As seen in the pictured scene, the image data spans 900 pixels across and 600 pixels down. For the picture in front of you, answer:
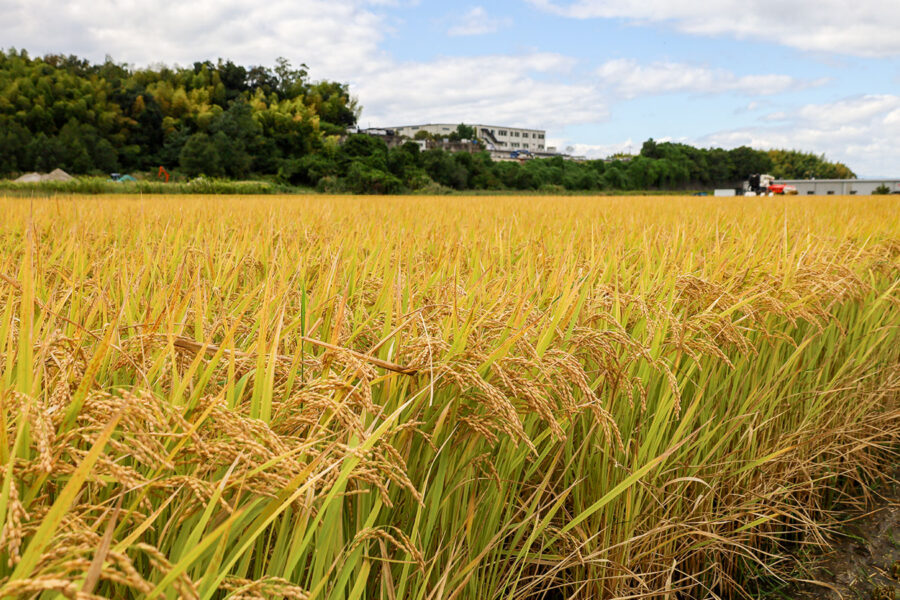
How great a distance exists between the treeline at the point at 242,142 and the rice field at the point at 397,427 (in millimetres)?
33969

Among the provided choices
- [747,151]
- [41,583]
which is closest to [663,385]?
[41,583]

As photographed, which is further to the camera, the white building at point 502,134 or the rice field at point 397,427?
the white building at point 502,134

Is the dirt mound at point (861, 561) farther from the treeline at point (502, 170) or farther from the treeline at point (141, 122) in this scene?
the treeline at point (141, 122)

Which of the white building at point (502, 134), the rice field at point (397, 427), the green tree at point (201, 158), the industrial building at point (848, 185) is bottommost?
the rice field at point (397, 427)

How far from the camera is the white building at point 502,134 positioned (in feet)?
354

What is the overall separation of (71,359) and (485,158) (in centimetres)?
5543

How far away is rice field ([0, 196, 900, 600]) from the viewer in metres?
0.72

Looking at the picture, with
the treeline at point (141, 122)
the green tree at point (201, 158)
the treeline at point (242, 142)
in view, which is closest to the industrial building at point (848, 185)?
the treeline at point (242, 142)

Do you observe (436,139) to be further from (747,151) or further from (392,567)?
(392,567)

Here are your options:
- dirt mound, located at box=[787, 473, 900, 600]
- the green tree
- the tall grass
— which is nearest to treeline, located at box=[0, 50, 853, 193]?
the green tree

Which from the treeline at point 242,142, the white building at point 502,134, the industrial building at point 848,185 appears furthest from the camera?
the white building at point 502,134

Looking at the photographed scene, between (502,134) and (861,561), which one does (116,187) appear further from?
(502,134)

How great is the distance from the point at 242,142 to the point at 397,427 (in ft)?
169

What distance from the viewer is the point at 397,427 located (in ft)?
2.96
